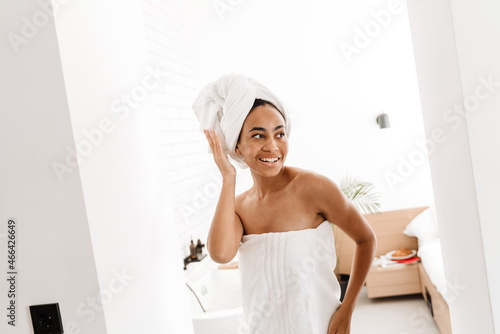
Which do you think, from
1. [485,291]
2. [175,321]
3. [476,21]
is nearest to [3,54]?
[175,321]

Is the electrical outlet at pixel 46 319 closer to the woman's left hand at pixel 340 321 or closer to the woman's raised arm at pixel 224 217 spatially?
the woman's raised arm at pixel 224 217

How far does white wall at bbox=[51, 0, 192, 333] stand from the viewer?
3.74ft

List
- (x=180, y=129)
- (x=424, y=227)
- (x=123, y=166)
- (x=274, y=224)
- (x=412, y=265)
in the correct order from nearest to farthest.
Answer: (x=123, y=166)
(x=274, y=224)
(x=180, y=129)
(x=412, y=265)
(x=424, y=227)

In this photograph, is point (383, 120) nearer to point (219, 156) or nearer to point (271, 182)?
point (271, 182)

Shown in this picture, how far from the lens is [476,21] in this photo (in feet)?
3.82

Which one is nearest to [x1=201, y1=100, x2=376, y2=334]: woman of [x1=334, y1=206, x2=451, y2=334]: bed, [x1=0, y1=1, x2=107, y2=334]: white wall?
[x1=0, y1=1, x2=107, y2=334]: white wall

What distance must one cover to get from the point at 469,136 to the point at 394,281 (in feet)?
10.1

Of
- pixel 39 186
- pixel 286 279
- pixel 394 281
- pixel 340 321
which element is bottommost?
pixel 394 281

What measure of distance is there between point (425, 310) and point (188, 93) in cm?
265

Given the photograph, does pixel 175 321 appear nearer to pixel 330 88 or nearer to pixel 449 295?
pixel 449 295

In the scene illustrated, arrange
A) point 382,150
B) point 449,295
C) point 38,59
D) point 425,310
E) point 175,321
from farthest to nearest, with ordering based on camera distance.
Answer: point 382,150
point 425,310
point 175,321
point 449,295
point 38,59

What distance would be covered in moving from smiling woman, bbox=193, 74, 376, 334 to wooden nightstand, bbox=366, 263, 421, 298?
8.63ft

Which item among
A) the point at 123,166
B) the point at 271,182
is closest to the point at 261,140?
the point at 271,182

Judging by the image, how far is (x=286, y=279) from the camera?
1390 mm
